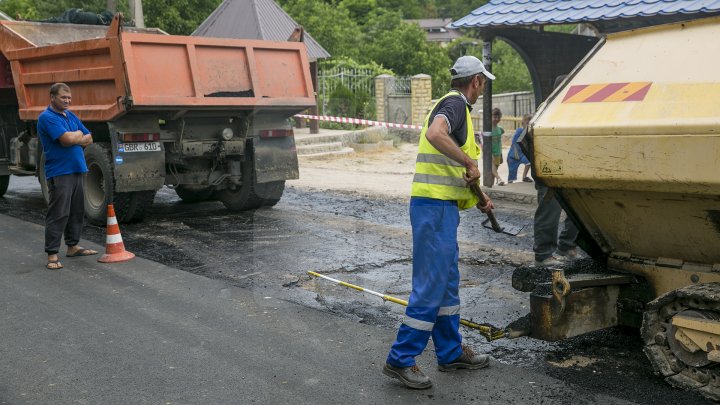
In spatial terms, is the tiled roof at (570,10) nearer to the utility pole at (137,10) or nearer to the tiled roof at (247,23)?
the utility pole at (137,10)

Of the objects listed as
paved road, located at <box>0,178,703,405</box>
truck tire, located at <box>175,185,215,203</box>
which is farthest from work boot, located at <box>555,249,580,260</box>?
truck tire, located at <box>175,185,215,203</box>

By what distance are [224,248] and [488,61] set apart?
5199 mm

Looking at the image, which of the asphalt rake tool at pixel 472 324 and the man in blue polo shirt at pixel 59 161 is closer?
the asphalt rake tool at pixel 472 324

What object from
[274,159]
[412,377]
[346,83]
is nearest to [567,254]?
[412,377]

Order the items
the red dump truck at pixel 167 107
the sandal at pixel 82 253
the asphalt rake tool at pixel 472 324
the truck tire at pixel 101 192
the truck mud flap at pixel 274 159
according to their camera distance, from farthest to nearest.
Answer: the truck mud flap at pixel 274 159 < the truck tire at pixel 101 192 < the red dump truck at pixel 167 107 < the sandal at pixel 82 253 < the asphalt rake tool at pixel 472 324

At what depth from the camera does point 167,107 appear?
28.5 feet

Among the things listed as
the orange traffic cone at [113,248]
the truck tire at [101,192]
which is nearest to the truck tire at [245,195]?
the truck tire at [101,192]

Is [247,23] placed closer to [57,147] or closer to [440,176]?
[57,147]

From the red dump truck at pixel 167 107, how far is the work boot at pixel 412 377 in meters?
5.13

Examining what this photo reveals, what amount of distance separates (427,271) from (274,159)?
5777 millimetres

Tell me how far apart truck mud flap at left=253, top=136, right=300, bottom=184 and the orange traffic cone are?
95.1 inches

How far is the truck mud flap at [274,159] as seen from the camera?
9773mm

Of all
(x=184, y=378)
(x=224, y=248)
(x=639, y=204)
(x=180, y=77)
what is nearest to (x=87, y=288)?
(x=224, y=248)

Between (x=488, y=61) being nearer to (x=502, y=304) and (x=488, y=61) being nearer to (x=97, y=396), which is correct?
(x=502, y=304)
